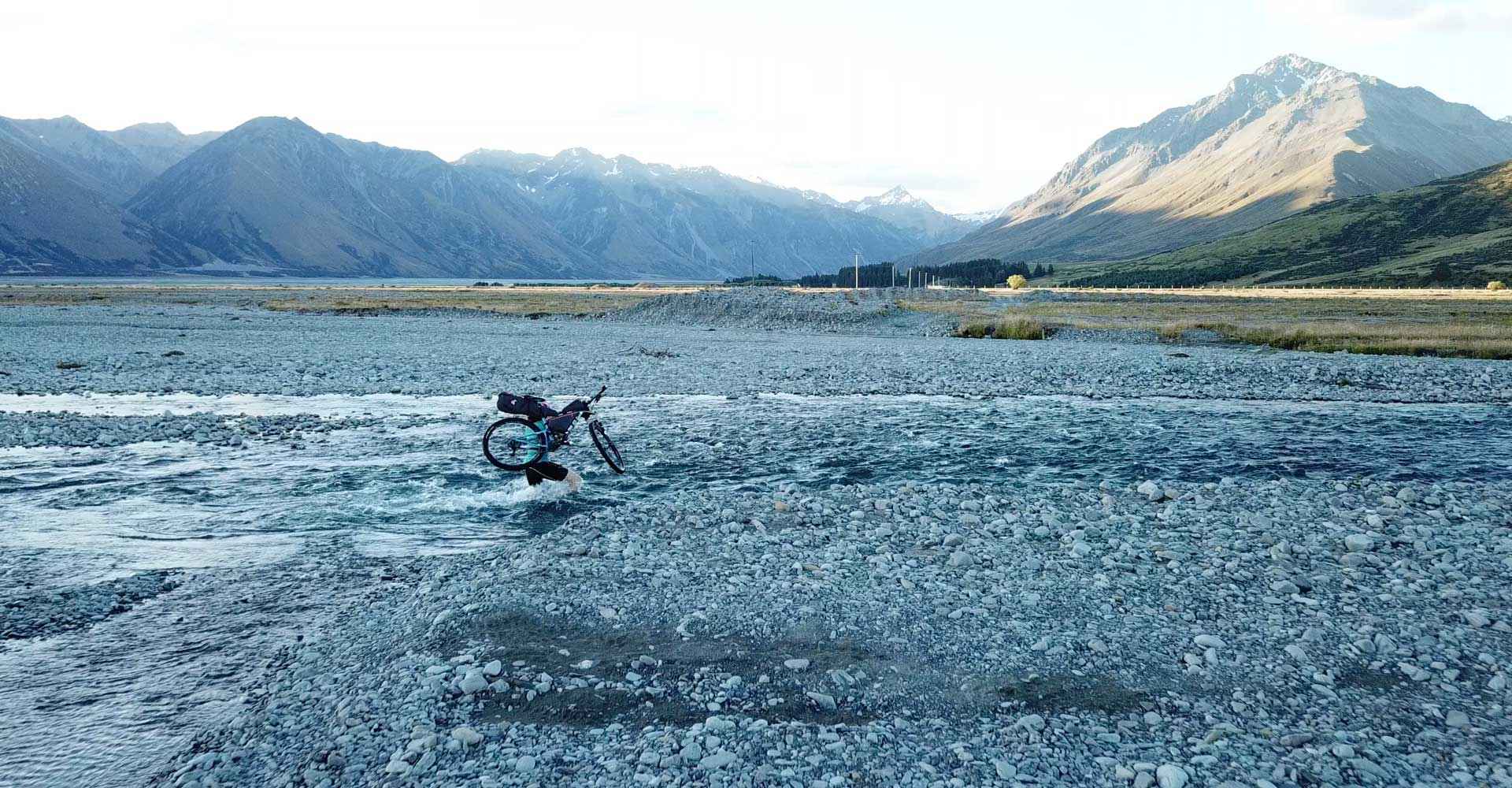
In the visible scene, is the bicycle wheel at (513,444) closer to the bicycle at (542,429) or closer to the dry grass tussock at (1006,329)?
the bicycle at (542,429)

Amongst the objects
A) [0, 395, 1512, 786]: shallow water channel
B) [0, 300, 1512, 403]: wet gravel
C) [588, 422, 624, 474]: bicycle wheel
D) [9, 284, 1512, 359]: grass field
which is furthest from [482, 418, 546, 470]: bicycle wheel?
[9, 284, 1512, 359]: grass field

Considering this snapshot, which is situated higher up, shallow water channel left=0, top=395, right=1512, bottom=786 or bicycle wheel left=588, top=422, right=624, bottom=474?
bicycle wheel left=588, top=422, right=624, bottom=474

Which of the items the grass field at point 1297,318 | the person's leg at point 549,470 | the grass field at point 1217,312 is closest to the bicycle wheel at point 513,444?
the person's leg at point 549,470

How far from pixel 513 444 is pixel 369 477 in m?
3.17

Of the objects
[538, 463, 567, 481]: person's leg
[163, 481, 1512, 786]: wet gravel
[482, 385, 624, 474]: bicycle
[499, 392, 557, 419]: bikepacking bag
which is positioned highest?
Result: [499, 392, 557, 419]: bikepacking bag

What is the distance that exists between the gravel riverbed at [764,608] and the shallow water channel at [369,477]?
98mm

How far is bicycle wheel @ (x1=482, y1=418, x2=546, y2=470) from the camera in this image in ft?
54.9

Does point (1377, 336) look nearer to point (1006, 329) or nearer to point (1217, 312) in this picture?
point (1006, 329)

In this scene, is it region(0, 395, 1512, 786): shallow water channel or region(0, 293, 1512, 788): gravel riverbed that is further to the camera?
region(0, 395, 1512, 786): shallow water channel

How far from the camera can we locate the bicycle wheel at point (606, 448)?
18.2 m

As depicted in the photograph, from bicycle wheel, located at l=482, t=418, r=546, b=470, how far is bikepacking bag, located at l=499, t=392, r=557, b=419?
311 millimetres

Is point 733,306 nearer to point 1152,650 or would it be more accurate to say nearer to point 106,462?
point 106,462

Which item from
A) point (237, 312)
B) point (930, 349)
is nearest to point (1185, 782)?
point (930, 349)

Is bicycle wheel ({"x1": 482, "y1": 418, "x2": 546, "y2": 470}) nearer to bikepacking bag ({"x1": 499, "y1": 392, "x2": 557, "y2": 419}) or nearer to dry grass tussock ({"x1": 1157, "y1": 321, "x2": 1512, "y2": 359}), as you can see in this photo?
bikepacking bag ({"x1": 499, "y1": 392, "x2": 557, "y2": 419})
